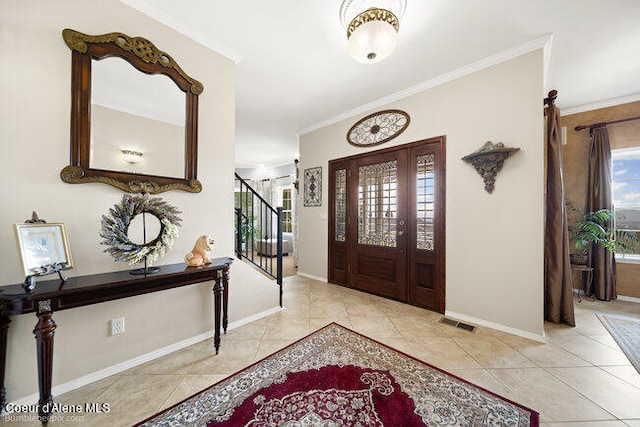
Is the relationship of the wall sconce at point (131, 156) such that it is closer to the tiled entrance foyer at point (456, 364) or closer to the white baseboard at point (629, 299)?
A: the tiled entrance foyer at point (456, 364)

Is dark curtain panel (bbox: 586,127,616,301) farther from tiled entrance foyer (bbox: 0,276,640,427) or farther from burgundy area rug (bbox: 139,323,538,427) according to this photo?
burgundy area rug (bbox: 139,323,538,427)

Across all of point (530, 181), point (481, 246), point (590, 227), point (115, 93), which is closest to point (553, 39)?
point (530, 181)

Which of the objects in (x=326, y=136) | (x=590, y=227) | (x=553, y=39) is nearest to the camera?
(x=553, y=39)

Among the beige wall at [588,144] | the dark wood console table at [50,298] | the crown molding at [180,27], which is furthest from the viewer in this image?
the beige wall at [588,144]

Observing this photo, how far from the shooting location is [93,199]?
5.15 ft

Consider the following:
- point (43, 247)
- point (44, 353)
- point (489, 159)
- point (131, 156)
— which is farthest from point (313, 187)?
point (44, 353)

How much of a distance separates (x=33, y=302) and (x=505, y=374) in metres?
3.04

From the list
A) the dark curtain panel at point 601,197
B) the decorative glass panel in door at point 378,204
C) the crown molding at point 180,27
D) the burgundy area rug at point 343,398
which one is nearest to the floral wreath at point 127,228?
the burgundy area rug at point 343,398

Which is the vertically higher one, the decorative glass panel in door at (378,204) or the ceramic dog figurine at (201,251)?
the decorative glass panel in door at (378,204)

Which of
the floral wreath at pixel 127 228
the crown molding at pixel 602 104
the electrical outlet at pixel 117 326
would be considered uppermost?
the crown molding at pixel 602 104

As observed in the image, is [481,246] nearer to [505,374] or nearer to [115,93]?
[505,374]

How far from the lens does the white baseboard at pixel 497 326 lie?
2078mm

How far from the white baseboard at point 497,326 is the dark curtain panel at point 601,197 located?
6.69 ft

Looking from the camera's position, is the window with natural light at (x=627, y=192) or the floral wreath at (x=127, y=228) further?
the window with natural light at (x=627, y=192)
